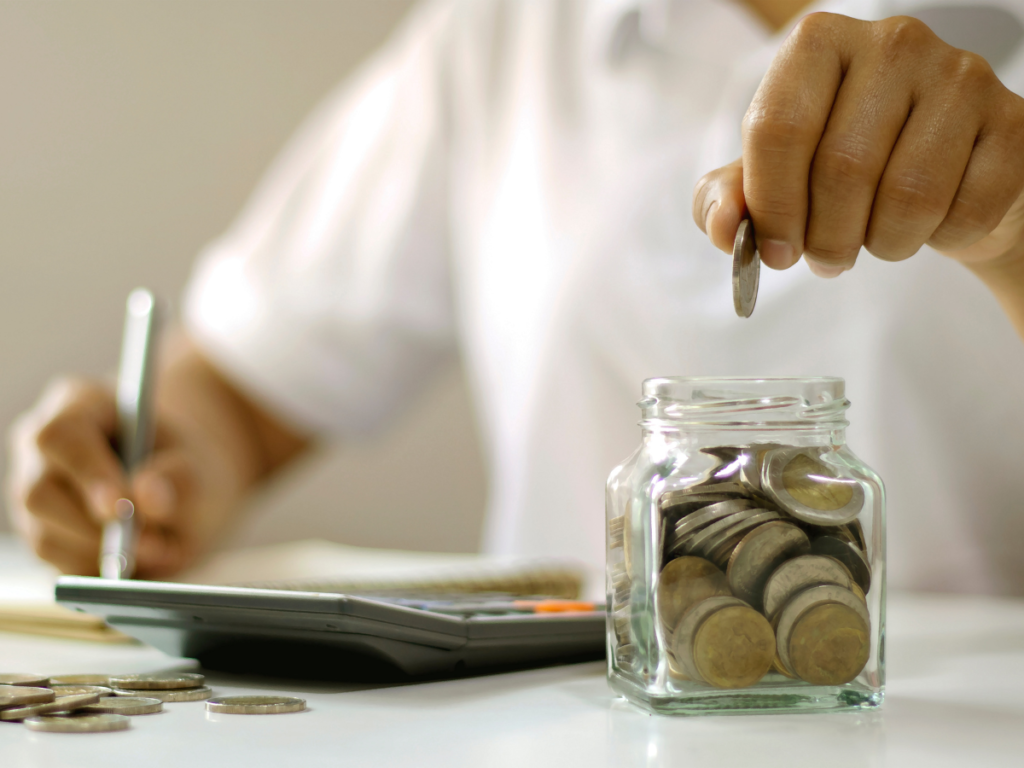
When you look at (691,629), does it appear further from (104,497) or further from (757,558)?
(104,497)

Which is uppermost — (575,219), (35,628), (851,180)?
(575,219)

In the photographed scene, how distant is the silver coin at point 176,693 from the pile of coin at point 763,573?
0.15m

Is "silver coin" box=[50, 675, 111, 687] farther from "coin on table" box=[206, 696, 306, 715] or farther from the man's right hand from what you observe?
the man's right hand

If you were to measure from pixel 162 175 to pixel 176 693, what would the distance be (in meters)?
1.44

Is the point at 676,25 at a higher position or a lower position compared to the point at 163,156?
lower

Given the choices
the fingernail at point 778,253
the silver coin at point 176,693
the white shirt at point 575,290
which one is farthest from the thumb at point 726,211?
the white shirt at point 575,290

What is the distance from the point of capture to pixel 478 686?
0.35 meters

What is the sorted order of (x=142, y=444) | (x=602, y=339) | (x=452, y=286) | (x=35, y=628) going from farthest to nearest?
(x=452, y=286) < (x=602, y=339) < (x=142, y=444) < (x=35, y=628)

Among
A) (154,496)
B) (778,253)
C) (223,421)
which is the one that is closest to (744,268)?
(778,253)

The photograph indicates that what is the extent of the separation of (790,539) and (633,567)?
0.17 feet

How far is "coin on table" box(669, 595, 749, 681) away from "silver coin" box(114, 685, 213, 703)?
0.15 meters

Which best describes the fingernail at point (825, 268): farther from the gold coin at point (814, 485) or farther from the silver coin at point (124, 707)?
the silver coin at point (124, 707)

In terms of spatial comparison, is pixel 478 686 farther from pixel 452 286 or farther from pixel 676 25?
pixel 452 286

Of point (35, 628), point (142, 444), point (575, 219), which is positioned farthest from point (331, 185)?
point (35, 628)
